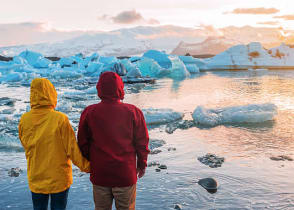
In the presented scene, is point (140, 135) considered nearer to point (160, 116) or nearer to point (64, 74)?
point (160, 116)

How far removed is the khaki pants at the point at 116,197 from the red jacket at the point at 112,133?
0.14ft

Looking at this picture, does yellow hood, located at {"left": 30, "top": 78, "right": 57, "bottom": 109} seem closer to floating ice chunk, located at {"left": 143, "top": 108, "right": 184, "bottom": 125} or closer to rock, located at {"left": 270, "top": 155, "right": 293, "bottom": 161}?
rock, located at {"left": 270, "top": 155, "right": 293, "bottom": 161}

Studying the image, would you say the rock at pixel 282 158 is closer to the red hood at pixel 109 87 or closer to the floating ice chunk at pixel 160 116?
the floating ice chunk at pixel 160 116

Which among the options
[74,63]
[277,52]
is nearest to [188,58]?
[277,52]

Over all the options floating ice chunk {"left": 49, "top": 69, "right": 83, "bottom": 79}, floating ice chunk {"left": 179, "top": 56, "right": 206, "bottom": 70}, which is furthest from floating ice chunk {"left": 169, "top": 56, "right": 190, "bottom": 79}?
floating ice chunk {"left": 49, "top": 69, "right": 83, "bottom": 79}

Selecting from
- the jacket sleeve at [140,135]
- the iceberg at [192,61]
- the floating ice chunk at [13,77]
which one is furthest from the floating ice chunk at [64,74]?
the jacket sleeve at [140,135]

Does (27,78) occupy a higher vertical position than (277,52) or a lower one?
lower

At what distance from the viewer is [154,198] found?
125 inches

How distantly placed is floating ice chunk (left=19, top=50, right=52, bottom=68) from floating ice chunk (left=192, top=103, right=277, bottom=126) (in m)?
28.8

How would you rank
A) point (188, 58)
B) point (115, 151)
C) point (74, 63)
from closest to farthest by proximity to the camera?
1. point (115, 151)
2. point (188, 58)
3. point (74, 63)

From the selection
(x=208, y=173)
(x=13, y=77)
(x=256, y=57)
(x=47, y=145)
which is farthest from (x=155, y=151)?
(x=256, y=57)

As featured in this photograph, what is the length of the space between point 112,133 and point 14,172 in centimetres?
267

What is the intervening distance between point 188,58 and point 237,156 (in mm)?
26406

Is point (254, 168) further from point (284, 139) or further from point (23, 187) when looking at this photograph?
point (23, 187)
